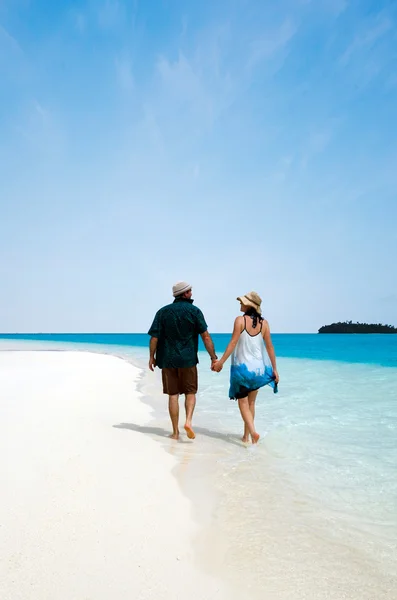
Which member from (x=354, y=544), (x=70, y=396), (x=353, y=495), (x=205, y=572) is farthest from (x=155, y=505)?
(x=70, y=396)

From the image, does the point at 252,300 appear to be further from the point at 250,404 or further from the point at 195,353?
the point at 250,404

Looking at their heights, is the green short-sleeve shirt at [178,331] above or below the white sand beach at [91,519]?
above

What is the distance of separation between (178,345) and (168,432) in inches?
54.9

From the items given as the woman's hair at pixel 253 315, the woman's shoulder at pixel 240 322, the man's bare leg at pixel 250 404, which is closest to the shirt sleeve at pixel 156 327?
the woman's shoulder at pixel 240 322

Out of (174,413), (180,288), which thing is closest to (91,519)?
(174,413)

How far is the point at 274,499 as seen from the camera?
3.85 metres

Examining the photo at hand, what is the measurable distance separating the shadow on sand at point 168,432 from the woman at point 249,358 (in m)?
0.41

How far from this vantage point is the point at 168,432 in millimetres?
6469

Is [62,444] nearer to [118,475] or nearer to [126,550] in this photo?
[118,475]

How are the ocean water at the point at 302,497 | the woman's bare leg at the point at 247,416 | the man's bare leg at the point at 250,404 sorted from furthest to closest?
the man's bare leg at the point at 250,404
the woman's bare leg at the point at 247,416
the ocean water at the point at 302,497

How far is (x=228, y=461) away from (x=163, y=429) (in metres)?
1.87

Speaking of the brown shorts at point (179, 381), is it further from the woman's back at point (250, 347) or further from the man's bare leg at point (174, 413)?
the woman's back at point (250, 347)

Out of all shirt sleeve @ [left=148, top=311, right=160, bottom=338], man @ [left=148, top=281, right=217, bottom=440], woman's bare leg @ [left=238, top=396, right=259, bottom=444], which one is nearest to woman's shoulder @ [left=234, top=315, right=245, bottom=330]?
man @ [left=148, top=281, right=217, bottom=440]

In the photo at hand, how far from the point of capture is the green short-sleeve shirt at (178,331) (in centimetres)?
600
